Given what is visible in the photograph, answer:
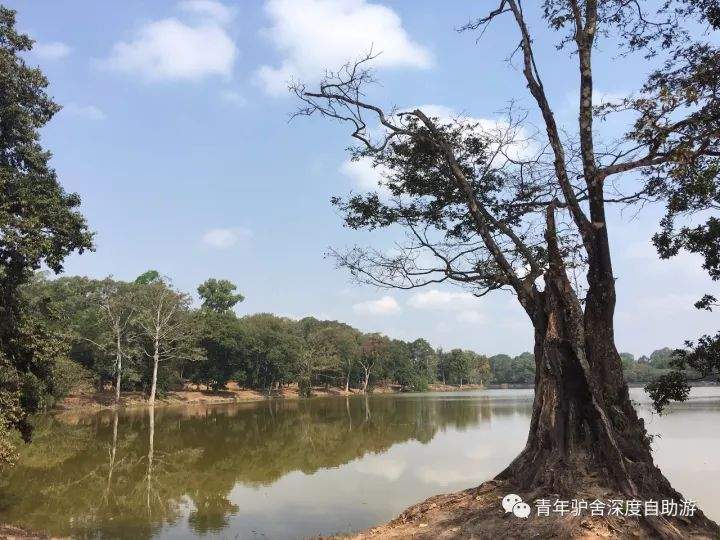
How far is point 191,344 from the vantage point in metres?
43.1

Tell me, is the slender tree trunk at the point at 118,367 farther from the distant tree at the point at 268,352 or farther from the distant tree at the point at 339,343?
the distant tree at the point at 339,343

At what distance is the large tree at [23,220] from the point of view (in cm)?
1037

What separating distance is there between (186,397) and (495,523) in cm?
4258

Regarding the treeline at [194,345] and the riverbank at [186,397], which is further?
the treeline at [194,345]

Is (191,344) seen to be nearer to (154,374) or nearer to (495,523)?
(154,374)

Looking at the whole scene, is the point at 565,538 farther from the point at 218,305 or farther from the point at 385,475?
the point at 218,305

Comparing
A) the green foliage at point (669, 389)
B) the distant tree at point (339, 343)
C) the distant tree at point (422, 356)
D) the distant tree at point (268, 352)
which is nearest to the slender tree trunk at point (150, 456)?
the green foliage at point (669, 389)

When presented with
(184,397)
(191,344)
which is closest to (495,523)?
(191,344)

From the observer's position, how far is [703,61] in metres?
5.86

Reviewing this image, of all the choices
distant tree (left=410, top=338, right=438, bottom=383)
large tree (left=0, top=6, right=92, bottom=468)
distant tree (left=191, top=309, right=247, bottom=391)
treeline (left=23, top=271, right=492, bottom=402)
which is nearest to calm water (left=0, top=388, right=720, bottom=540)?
large tree (left=0, top=6, right=92, bottom=468)

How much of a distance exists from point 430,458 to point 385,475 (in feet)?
9.18

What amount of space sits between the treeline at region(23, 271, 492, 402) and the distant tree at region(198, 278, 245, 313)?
0.38 feet

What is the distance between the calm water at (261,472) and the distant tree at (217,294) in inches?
1518

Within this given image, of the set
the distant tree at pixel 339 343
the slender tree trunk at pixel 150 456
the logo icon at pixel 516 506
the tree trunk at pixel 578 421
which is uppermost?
the distant tree at pixel 339 343
